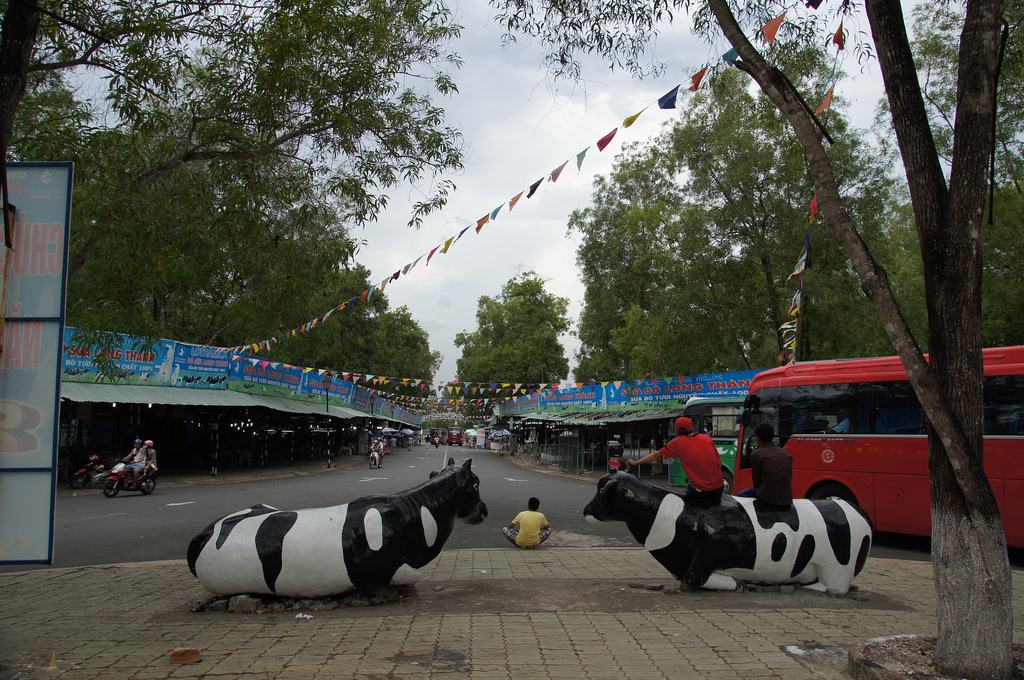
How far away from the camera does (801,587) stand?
6668 millimetres

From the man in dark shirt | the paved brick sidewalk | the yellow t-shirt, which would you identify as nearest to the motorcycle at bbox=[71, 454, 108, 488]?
the paved brick sidewalk

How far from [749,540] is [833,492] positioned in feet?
17.0

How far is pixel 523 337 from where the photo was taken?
5341cm

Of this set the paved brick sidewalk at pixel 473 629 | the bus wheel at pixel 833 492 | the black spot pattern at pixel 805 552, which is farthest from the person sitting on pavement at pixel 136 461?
the black spot pattern at pixel 805 552

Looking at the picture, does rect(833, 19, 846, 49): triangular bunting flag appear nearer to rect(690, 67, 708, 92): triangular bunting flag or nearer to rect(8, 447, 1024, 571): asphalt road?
rect(690, 67, 708, 92): triangular bunting flag

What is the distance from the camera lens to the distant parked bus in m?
17.6

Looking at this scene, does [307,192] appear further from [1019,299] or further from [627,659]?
[1019,299]

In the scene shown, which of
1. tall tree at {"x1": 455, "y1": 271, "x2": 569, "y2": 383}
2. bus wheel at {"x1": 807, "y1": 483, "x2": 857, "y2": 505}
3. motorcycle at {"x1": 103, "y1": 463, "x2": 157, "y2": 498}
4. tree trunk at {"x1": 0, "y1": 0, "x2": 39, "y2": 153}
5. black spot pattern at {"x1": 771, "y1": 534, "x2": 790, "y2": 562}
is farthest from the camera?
tall tree at {"x1": 455, "y1": 271, "x2": 569, "y2": 383}

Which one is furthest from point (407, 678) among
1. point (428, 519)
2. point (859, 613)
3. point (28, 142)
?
point (28, 142)

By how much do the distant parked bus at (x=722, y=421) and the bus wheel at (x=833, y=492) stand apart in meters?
6.55

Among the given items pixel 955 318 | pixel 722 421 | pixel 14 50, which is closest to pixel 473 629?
pixel 955 318

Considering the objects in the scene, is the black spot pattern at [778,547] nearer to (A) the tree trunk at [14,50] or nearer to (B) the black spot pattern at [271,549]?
(B) the black spot pattern at [271,549]

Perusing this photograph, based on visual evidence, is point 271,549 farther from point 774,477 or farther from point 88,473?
point 88,473

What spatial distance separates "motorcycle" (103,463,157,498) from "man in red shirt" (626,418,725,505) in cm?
1372
